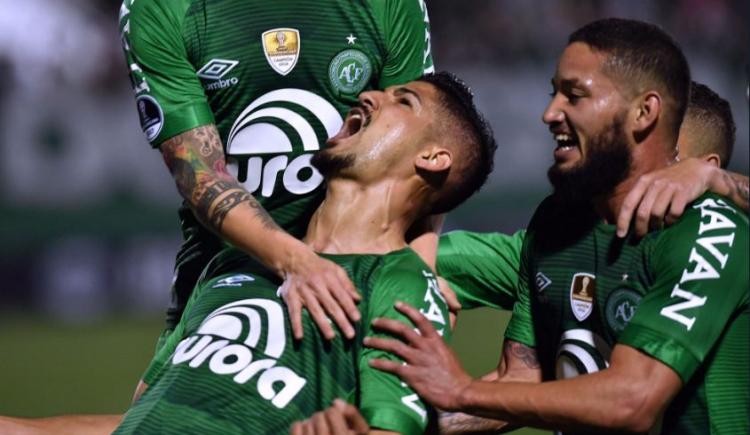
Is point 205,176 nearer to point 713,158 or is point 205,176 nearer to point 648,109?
point 648,109

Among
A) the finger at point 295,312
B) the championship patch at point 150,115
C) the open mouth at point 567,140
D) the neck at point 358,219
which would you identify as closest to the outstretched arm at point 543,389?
the finger at point 295,312

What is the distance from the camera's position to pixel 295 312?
13.5 ft

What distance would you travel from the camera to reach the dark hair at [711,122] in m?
4.96

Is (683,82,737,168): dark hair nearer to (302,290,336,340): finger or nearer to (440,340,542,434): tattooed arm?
(440,340,542,434): tattooed arm

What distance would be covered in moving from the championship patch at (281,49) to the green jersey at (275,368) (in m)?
0.79

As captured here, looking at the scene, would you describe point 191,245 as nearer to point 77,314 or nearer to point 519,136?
point 77,314

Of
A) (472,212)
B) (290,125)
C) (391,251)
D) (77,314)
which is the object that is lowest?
(77,314)

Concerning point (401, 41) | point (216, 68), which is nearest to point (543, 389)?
point (401, 41)

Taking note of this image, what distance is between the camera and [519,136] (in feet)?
44.4

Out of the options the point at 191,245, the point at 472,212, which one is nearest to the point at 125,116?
the point at 472,212

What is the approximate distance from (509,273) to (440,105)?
68 centimetres

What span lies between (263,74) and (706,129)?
1.61 metres

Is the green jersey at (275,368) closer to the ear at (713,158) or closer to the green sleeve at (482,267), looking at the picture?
the green sleeve at (482,267)

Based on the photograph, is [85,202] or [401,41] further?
[85,202]
